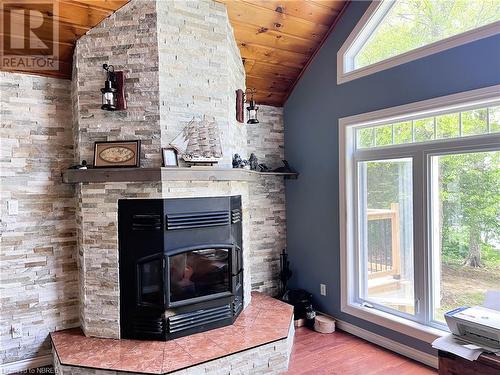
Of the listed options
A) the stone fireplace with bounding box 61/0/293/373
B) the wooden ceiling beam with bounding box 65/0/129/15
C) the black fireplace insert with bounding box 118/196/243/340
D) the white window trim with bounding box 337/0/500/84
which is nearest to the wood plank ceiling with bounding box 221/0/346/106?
the white window trim with bounding box 337/0/500/84

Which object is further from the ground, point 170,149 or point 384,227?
point 170,149

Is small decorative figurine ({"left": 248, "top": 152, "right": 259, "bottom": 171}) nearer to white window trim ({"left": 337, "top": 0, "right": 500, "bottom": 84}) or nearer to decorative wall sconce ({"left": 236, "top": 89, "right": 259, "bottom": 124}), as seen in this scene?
decorative wall sconce ({"left": 236, "top": 89, "right": 259, "bottom": 124})

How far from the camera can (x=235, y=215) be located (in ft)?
10.2

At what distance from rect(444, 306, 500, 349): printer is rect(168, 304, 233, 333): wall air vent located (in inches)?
64.9

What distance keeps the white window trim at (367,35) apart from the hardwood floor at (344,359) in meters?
2.41

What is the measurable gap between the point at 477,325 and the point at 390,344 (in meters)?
1.04

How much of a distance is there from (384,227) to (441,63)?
4.67ft

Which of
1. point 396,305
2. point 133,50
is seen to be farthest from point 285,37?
point 396,305

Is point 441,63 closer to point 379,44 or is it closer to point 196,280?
point 379,44

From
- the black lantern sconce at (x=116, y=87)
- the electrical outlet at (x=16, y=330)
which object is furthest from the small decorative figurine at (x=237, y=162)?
the electrical outlet at (x=16, y=330)

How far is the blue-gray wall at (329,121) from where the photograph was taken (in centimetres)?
267

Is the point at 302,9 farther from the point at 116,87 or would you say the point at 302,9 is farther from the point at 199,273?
the point at 199,273

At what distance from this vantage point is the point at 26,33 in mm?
2658

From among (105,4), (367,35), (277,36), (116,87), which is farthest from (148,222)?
(367,35)
